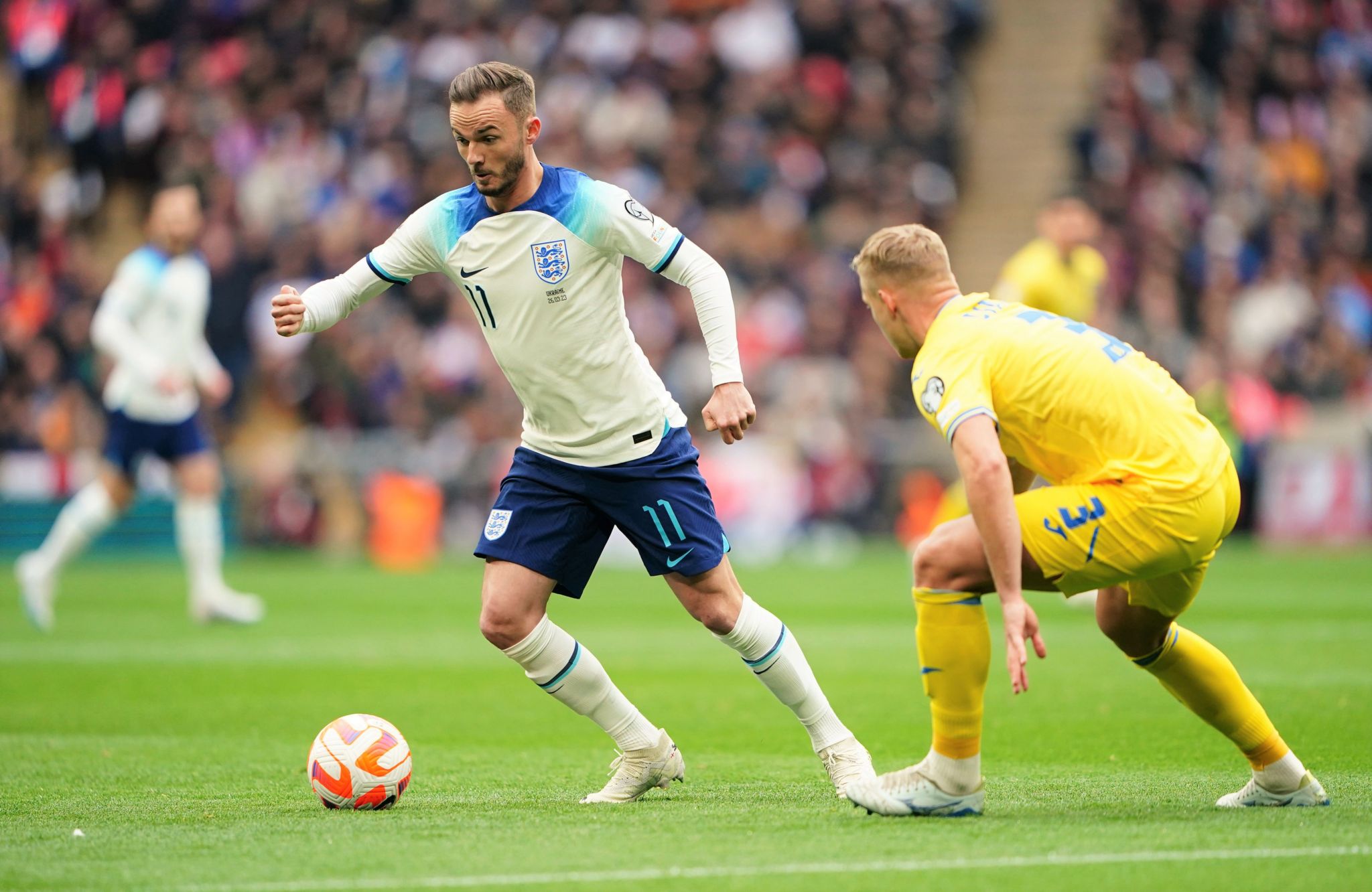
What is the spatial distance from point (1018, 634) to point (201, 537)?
363 inches

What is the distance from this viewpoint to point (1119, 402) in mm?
5363

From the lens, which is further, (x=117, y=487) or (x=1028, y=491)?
(x=117, y=487)

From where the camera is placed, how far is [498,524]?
6.21m

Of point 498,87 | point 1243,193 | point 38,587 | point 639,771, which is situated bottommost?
point 38,587

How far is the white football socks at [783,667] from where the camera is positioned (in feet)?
20.3

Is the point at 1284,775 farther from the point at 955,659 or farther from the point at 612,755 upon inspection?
the point at 612,755

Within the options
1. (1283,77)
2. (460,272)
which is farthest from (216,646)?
(1283,77)

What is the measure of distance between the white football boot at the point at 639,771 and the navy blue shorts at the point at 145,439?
7507 millimetres

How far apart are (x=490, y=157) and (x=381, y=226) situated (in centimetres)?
1692

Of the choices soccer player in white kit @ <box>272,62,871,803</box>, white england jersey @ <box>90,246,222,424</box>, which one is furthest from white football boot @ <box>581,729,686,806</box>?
white england jersey @ <box>90,246,222,424</box>

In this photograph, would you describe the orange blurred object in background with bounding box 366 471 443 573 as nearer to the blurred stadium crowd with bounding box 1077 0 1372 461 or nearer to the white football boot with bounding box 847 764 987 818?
the blurred stadium crowd with bounding box 1077 0 1372 461

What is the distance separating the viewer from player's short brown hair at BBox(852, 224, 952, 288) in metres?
5.47

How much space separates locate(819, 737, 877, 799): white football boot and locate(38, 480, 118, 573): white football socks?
812 cm

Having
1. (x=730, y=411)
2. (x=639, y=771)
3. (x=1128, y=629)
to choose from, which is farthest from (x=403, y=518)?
(x=1128, y=629)
